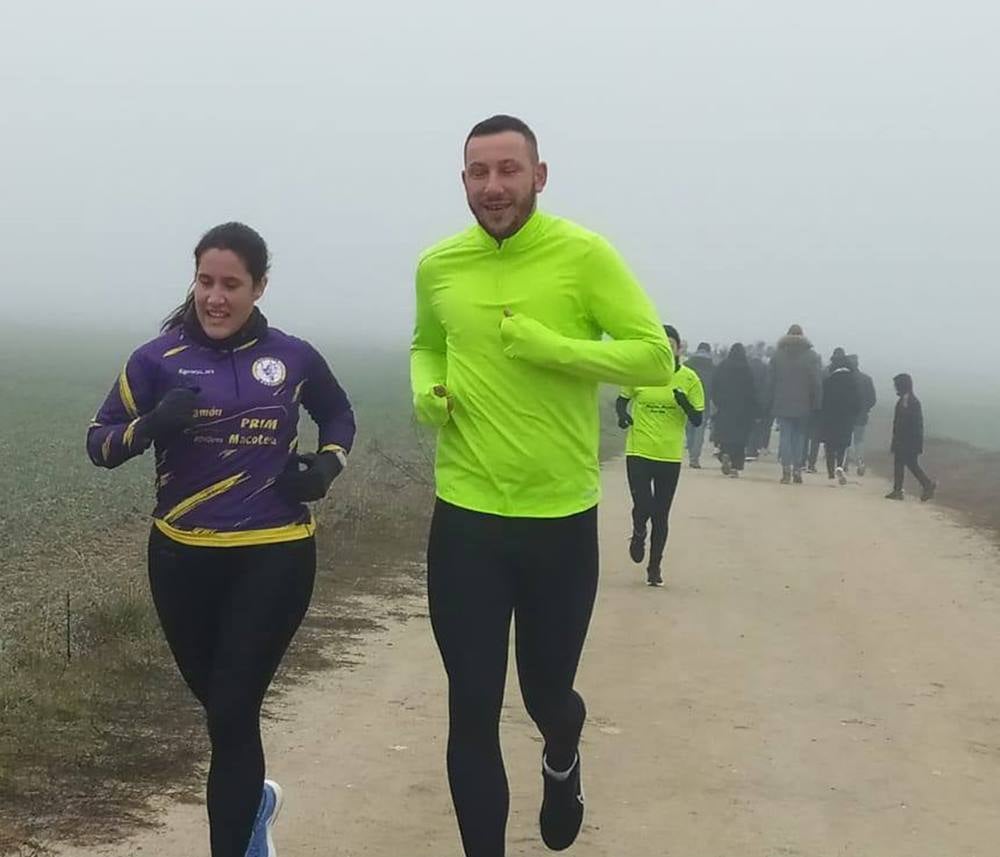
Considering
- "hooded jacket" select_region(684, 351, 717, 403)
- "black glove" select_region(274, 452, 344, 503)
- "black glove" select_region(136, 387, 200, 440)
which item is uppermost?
"black glove" select_region(136, 387, 200, 440)

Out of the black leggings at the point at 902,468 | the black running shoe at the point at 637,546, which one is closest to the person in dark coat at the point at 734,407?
the black leggings at the point at 902,468

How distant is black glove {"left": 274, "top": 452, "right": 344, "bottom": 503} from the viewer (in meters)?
4.50

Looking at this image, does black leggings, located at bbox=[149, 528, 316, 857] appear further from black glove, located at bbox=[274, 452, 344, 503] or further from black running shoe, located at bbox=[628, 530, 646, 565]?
black running shoe, located at bbox=[628, 530, 646, 565]

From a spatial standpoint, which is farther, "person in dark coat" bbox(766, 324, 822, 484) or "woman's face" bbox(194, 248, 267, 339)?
"person in dark coat" bbox(766, 324, 822, 484)

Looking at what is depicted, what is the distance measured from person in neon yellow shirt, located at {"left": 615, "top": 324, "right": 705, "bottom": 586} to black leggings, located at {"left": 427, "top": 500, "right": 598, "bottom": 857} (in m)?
6.91

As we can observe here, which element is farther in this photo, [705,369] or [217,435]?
[705,369]

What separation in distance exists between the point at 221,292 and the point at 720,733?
362 cm

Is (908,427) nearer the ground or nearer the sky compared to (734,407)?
nearer the sky

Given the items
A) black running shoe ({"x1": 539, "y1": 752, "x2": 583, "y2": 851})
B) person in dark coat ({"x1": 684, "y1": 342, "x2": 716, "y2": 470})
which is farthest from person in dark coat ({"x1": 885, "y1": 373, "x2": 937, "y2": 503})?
black running shoe ({"x1": 539, "y1": 752, "x2": 583, "y2": 851})

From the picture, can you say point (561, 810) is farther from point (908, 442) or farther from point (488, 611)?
point (908, 442)

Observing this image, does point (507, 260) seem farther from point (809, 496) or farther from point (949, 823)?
point (809, 496)

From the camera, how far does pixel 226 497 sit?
4457 millimetres

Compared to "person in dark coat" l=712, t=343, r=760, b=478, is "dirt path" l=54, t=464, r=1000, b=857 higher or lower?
higher

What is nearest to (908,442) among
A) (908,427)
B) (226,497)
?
(908,427)
